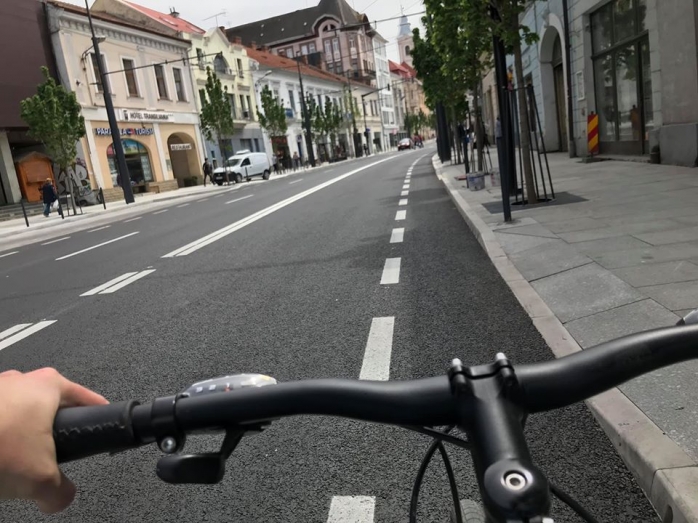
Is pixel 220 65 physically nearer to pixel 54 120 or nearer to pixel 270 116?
pixel 270 116

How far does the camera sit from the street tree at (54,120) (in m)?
24.5

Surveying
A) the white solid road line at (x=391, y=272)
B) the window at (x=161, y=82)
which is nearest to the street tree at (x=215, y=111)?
the window at (x=161, y=82)

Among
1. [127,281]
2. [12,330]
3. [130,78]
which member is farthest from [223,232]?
[130,78]

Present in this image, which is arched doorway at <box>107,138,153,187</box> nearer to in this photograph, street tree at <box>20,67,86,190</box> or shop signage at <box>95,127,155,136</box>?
shop signage at <box>95,127,155,136</box>

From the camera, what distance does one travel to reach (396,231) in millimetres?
9961

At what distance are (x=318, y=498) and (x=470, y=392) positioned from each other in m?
1.90

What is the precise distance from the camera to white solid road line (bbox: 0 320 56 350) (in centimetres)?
559

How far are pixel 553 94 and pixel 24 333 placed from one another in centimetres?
2257

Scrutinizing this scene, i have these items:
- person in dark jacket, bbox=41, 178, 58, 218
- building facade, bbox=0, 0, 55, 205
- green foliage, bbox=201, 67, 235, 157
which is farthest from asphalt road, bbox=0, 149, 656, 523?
green foliage, bbox=201, 67, 235, 157

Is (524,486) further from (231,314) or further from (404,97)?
(404,97)

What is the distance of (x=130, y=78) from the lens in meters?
36.8

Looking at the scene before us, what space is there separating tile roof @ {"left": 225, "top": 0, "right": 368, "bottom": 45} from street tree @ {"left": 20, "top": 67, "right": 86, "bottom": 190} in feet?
237

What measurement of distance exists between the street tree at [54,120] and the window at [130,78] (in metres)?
11.2

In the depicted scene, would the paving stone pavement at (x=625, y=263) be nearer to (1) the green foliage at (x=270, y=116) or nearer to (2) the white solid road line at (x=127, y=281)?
(2) the white solid road line at (x=127, y=281)
